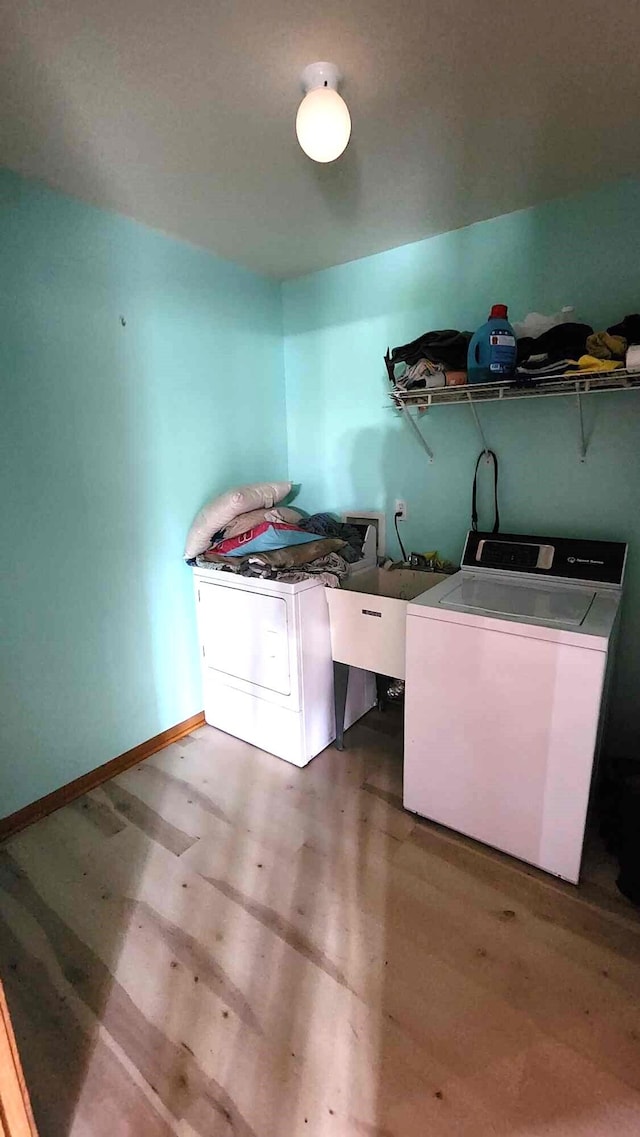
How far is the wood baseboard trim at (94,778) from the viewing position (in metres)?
1.85

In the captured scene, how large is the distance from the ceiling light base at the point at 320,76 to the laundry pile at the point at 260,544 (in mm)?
1362

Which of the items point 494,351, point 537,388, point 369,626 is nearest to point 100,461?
point 369,626

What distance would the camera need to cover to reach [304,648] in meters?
2.01

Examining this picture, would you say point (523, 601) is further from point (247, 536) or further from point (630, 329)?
point (247, 536)

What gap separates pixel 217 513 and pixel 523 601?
130 cm

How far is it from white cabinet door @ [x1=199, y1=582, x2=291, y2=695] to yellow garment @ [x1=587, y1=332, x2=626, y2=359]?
1.36m

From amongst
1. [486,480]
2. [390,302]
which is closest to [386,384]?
[390,302]

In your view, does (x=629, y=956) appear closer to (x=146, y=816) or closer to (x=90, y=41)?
(x=146, y=816)

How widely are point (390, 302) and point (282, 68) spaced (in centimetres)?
116

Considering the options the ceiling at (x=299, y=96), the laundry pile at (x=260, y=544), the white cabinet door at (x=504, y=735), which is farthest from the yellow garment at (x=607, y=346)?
the laundry pile at (x=260, y=544)

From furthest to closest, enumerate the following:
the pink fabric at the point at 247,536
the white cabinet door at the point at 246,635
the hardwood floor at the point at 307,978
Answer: the pink fabric at the point at 247,536
the white cabinet door at the point at 246,635
the hardwood floor at the point at 307,978

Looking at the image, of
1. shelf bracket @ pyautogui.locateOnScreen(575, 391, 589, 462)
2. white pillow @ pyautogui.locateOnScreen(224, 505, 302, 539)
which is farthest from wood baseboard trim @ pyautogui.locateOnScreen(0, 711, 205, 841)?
shelf bracket @ pyautogui.locateOnScreen(575, 391, 589, 462)

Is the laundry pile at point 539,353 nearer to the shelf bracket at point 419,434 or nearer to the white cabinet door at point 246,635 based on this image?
the shelf bracket at point 419,434

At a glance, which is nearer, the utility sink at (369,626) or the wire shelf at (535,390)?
the wire shelf at (535,390)
